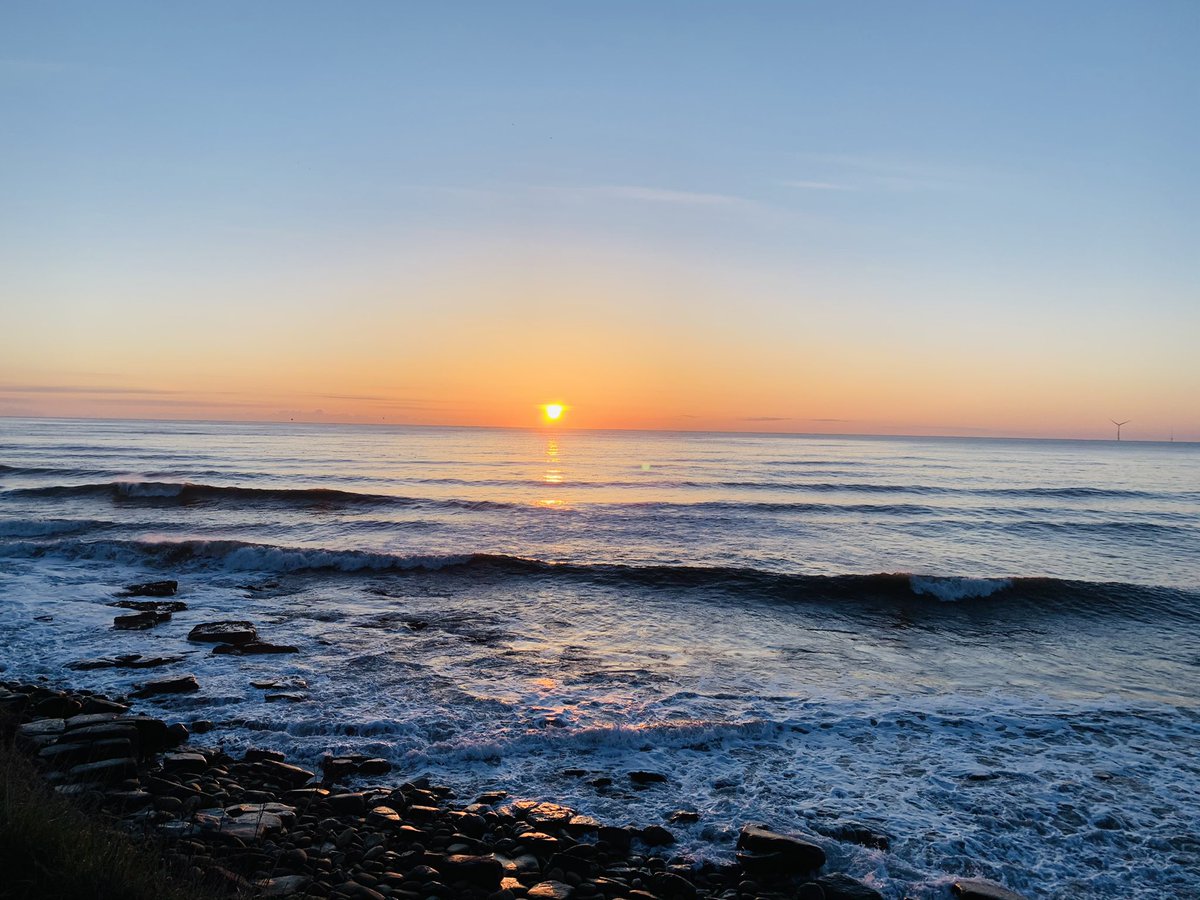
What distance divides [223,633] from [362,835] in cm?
864

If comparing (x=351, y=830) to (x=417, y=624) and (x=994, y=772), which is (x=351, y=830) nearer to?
(x=994, y=772)

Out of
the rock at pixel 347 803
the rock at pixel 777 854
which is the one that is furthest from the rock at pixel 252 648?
the rock at pixel 777 854

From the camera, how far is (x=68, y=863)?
424 cm

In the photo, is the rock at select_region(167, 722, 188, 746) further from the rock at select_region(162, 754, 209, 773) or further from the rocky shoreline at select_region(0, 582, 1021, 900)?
the rock at select_region(162, 754, 209, 773)

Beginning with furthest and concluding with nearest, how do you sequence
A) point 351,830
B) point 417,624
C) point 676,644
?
point 417,624, point 676,644, point 351,830

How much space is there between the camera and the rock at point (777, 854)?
6.62m

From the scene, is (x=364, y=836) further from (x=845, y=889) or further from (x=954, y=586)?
(x=954, y=586)

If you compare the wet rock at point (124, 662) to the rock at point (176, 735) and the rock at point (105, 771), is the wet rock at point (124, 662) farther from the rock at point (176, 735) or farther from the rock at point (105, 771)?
the rock at point (105, 771)

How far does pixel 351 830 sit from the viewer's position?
22.3ft

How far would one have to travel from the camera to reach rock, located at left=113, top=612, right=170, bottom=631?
14253mm

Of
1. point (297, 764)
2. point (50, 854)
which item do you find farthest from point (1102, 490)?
point (50, 854)

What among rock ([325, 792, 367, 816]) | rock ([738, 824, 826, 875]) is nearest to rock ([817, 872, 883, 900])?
rock ([738, 824, 826, 875])

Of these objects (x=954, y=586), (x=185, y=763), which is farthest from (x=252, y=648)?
(x=954, y=586)

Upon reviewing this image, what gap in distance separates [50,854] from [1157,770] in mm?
11145
